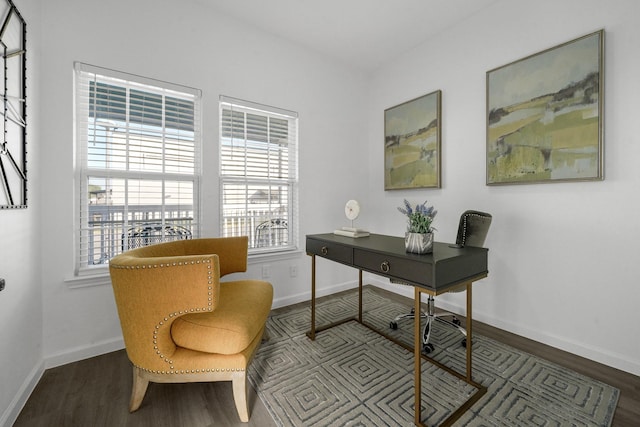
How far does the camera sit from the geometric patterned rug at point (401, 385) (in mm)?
1467

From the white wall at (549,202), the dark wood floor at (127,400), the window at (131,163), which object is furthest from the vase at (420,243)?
the window at (131,163)

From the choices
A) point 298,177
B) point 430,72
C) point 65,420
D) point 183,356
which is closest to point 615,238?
point 430,72

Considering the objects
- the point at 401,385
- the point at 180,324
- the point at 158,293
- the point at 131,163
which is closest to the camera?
the point at 158,293

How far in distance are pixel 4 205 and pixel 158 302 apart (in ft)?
3.07

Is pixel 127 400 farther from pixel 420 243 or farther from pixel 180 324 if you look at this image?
pixel 420 243

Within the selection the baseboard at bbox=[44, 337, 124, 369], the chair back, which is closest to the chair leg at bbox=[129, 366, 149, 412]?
the baseboard at bbox=[44, 337, 124, 369]

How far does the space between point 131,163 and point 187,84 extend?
2.86ft

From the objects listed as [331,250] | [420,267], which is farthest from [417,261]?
[331,250]

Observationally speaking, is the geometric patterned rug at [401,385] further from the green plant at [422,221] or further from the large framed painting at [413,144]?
the large framed painting at [413,144]

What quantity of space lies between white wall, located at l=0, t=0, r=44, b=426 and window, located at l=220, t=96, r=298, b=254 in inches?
50.2

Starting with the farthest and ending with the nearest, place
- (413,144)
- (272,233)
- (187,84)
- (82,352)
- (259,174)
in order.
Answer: (413,144)
(272,233)
(259,174)
(187,84)
(82,352)

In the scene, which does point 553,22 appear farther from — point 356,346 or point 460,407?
A: point 356,346

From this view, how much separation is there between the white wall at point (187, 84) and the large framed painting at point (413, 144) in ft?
1.45

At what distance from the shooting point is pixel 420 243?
1.55 m
